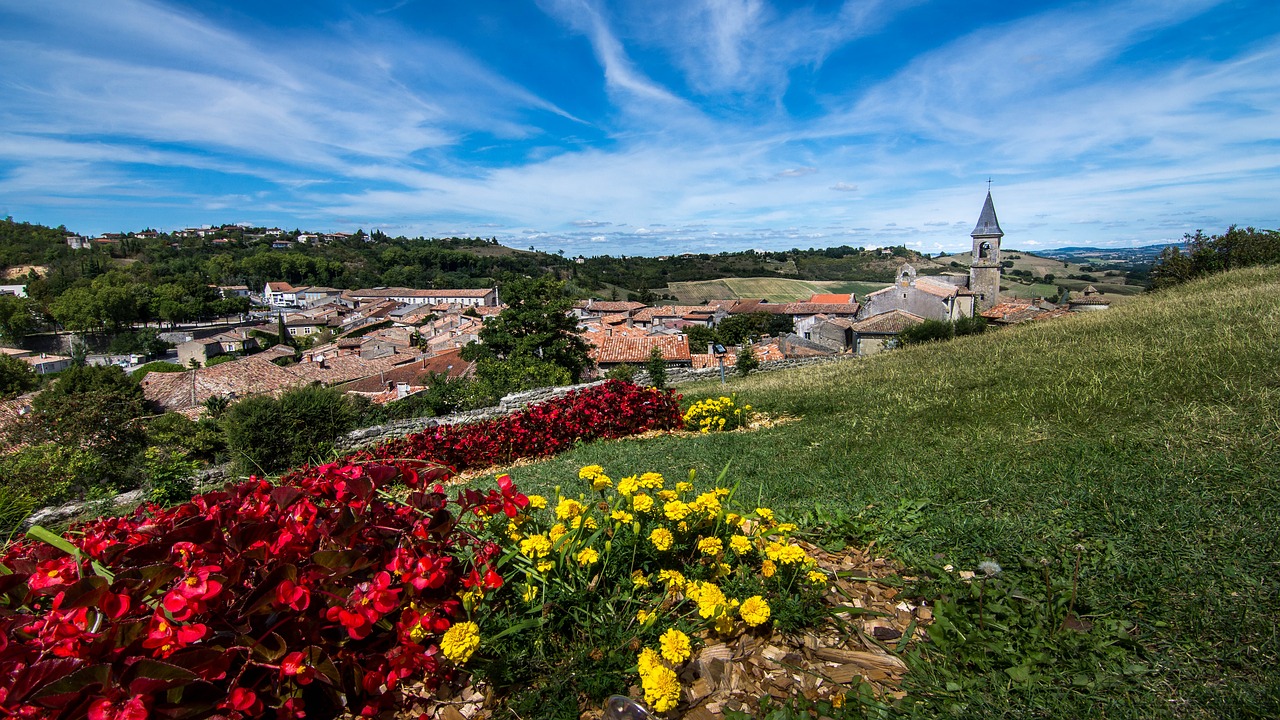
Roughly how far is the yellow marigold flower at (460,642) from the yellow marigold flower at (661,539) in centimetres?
77

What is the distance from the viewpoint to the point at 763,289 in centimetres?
9825

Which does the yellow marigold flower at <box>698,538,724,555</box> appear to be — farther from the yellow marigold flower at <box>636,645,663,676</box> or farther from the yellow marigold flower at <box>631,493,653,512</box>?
the yellow marigold flower at <box>636,645,663,676</box>

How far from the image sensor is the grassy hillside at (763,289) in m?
93.3

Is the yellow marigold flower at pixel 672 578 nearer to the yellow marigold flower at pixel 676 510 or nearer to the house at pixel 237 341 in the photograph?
the yellow marigold flower at pixel 676 510

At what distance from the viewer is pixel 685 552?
2.58 meters

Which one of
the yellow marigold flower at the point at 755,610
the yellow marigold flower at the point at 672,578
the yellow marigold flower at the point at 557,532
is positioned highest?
the yellow marigold flower at the point at 557,532

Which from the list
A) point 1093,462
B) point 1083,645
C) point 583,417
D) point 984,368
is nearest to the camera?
point 1083,645

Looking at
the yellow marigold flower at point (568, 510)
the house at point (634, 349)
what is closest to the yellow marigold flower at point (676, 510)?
the yellow marigold flower at point (568, 510)

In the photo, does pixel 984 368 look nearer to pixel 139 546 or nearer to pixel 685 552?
pixel 685 552

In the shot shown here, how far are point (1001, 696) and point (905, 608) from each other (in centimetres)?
58

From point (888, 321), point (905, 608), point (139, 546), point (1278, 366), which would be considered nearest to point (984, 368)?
point (1278, 366)

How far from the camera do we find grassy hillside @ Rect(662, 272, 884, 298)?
93.3 metres

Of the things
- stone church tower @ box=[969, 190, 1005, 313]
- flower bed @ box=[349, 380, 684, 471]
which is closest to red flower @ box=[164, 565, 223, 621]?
flower bed @ box=[349, 380, 684, 471]

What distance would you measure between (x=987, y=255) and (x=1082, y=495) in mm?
55403
